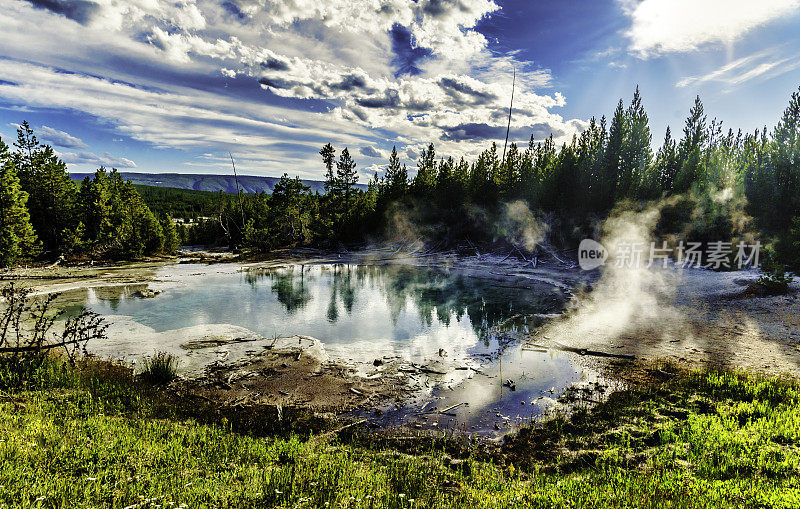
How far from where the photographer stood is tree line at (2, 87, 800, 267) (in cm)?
3550

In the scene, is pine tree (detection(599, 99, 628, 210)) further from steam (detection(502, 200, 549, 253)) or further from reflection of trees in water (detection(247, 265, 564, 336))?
reflection of trees in water (detection(247, 265, 564, 336))

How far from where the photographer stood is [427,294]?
32.7 meters

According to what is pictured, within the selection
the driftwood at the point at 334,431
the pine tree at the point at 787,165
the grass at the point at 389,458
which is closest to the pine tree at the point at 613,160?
the pine tree at the point at 787,165

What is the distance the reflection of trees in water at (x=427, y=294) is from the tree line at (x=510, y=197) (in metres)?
16.4

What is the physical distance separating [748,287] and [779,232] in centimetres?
1427

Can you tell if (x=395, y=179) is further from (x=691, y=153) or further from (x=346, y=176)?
(x=691, y=153)

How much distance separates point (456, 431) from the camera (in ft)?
35.5

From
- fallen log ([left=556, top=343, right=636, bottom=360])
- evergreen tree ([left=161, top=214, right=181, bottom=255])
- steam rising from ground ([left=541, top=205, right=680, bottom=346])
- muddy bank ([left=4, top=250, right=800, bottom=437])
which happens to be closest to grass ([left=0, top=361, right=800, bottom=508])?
muddy bank ([left=4, top=250, right=800, bottom=437])

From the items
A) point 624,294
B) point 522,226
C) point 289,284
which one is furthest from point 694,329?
point 522,226

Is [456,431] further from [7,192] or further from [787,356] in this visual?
[7,192]

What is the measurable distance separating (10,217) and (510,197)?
206ft

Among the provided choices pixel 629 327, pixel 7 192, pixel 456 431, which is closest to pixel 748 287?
pixel 629 327

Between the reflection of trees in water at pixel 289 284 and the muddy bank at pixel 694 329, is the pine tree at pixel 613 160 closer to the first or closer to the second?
the muddy bank at pixel 694 329

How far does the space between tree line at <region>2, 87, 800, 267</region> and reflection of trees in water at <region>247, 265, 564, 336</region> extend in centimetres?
1637
